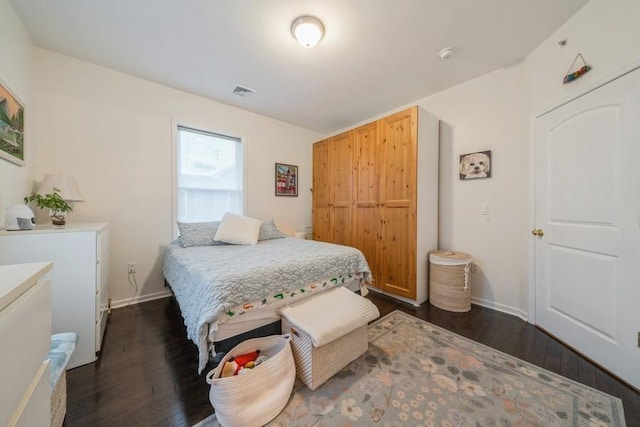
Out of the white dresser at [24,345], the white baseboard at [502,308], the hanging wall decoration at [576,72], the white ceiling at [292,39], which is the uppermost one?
the white ceiling at [292,39]

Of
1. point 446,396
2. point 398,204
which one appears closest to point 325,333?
point 446,396

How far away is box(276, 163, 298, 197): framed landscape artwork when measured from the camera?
3826 mm

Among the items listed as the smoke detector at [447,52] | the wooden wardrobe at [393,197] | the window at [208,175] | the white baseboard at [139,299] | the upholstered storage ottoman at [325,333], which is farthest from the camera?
the window at [208,175]

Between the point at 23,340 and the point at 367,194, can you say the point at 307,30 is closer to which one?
the point at 367,194

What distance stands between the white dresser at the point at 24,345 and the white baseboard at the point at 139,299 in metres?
2.41

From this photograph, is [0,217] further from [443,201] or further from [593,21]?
[593,21]

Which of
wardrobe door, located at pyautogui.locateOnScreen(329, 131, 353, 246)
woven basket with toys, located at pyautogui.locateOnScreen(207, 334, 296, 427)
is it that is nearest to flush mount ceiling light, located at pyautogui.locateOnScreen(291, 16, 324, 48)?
wardrobe door, located at pyautogui.locateOnScreen(329, 131, 353, 246)

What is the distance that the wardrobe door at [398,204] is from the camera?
103 inches

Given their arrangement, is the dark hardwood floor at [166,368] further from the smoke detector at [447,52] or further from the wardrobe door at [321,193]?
the smoke detector at [447,52]

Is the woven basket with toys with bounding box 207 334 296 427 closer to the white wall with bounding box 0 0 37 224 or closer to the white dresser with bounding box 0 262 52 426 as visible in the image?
the white dresser with bounding box 0 262 52 426

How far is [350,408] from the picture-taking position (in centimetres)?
126

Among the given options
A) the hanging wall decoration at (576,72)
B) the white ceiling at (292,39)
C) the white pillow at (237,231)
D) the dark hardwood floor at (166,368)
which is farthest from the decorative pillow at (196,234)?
the hanging wall decoration at (576,72)

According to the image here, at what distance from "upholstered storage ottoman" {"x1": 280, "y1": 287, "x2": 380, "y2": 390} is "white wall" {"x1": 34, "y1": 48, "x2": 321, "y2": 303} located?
2.15 m

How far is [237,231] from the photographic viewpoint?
2.74m
